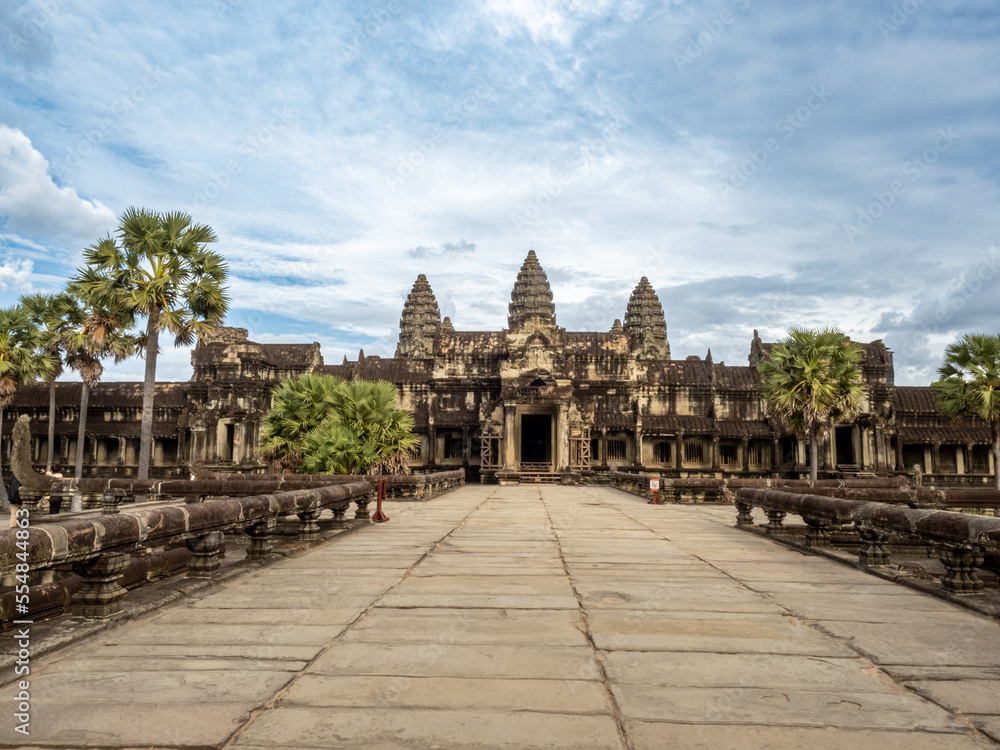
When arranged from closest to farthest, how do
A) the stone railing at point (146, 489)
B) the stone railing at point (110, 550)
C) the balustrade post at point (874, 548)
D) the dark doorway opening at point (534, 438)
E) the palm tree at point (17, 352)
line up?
the stone railing at point (110, 550) → the balustrade post at point (874, 548) → the stone railing at point (146, 489) → the palm tree at point (17, 352) → the dark doorway opening at point (534, 438)

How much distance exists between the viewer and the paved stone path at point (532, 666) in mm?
3295

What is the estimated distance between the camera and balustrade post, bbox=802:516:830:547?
1021 cm

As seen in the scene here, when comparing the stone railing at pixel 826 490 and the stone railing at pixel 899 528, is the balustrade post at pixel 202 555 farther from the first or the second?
the stone railing at pixel 826 490

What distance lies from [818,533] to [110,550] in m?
9.44

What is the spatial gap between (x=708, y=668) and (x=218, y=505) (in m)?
5.37

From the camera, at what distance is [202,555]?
23.8 ft

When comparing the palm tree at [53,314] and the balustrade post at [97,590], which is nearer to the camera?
the balustrade post at [97,590]

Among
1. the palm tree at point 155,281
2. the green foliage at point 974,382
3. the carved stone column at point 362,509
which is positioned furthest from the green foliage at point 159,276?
the green foliage at point 974,382

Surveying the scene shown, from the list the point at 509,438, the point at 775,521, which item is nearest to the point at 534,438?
the point at 509,438

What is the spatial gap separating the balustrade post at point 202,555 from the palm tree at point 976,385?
2823 centimetres

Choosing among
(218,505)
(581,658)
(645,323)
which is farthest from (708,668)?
(645,323)

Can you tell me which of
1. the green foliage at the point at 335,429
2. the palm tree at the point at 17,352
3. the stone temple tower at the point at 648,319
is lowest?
the green foliage at the point at 335,429

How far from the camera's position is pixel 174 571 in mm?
7379

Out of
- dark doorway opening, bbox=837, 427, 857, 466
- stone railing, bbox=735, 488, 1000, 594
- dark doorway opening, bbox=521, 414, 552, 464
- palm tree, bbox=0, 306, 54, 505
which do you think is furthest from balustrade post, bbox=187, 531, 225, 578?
dark doorway opening, bbox=837, 427, 857, 466
